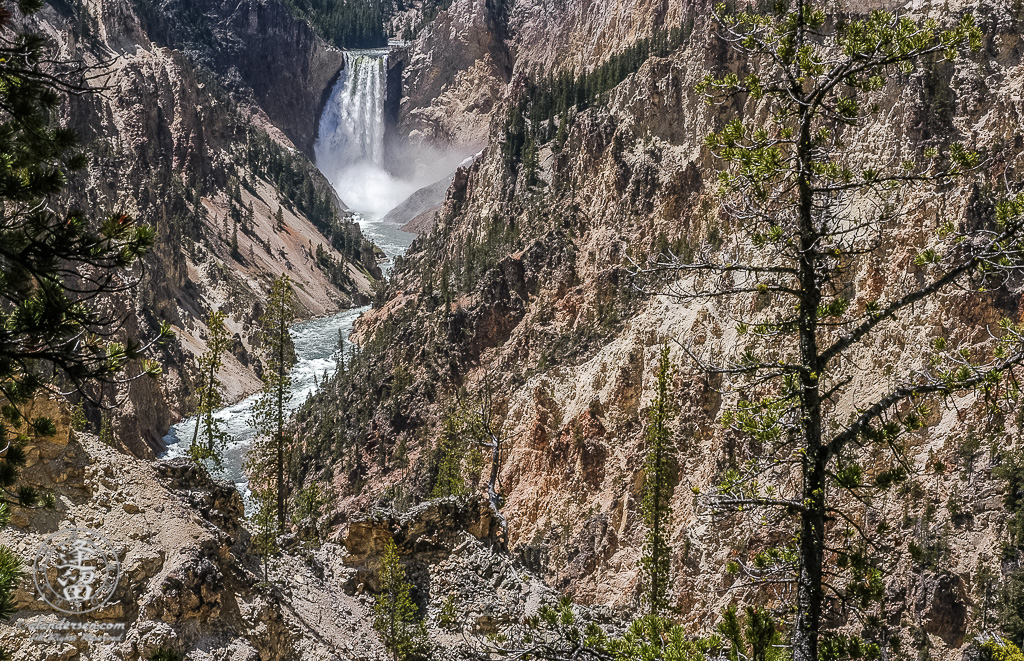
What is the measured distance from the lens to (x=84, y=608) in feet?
40.7

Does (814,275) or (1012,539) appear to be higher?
(814,275)

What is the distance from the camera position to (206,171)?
109625mm

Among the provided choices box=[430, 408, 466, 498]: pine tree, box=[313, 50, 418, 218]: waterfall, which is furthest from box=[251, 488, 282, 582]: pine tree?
box=[313, 50, 418, 218]: waterfall

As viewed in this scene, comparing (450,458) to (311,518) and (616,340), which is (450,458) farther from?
(311,518)

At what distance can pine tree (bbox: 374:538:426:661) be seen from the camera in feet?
Result: 65.0

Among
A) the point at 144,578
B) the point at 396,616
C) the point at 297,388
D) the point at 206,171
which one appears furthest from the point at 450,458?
the point at 206,171

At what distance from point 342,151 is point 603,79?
380 feet

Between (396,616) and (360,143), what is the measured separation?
15936 centimetres

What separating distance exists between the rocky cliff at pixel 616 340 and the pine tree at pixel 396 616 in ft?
26.7

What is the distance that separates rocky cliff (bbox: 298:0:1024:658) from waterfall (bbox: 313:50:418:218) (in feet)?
269

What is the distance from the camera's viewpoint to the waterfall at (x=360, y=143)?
166 meters

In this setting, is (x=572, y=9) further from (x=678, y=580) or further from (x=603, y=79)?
(x=678, y=580)

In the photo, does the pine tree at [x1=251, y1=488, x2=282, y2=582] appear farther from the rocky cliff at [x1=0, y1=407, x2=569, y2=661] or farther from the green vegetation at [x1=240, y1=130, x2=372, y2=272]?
the green vegetation at [x1=240, y1=130, x2=372, y2=272]

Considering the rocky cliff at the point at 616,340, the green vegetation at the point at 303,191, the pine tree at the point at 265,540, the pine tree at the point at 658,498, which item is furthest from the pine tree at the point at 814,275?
the green vegetation at the point at 303,191
